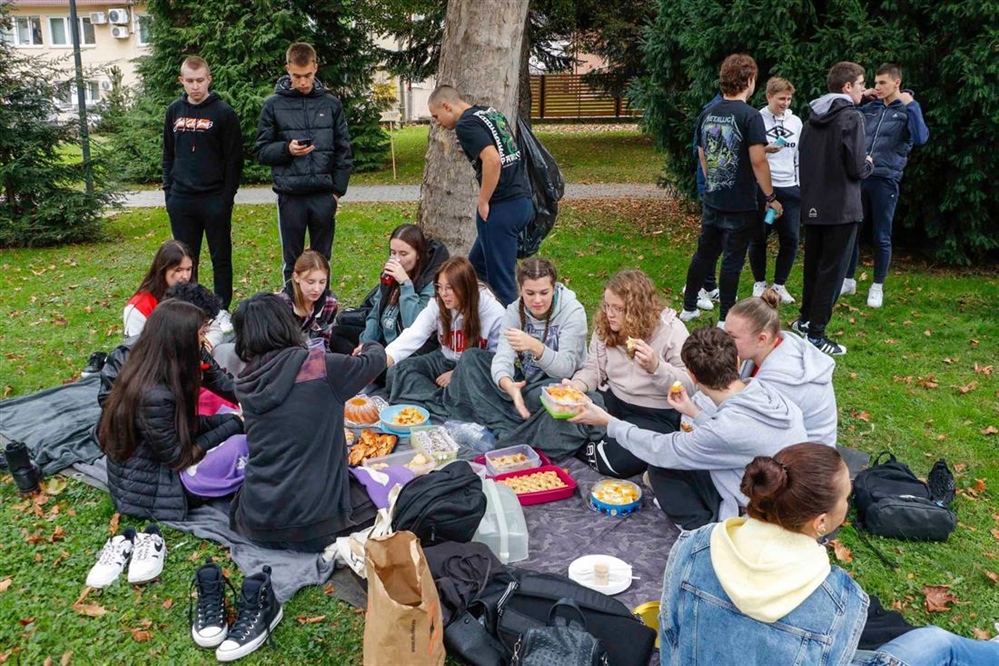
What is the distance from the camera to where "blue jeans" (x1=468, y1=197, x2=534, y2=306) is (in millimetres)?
6191

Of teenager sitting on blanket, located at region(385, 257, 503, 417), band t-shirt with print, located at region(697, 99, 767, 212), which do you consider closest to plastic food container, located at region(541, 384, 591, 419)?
teenager sitting on blanket, located at region(385, 257, 503, 417)

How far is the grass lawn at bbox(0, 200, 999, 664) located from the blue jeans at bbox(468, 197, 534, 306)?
1.69 metres

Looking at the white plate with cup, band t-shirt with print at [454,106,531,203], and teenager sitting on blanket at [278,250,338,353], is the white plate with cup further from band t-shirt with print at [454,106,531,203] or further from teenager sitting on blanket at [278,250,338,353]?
band t-shirt with print at [454,106,531,203]

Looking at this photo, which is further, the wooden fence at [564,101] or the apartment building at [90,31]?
the apartment building at [90,31]

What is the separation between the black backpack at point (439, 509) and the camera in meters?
3.61

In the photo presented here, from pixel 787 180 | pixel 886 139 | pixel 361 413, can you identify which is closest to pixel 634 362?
pixel 361 413

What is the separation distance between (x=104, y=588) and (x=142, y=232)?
940cm

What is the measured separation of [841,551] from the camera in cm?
396

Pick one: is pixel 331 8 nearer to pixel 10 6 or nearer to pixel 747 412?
pixel 10 6

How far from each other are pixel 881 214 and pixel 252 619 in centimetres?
703

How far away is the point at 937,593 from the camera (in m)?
3.68

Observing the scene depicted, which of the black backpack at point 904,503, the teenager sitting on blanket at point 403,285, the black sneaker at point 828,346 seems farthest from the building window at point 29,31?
the black backpack at point 904,503

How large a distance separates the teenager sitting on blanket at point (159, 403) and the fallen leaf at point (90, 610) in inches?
29.9

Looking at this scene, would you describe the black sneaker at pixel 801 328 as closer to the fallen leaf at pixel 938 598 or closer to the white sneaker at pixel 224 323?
the fallen leaf at pixel 938 598
